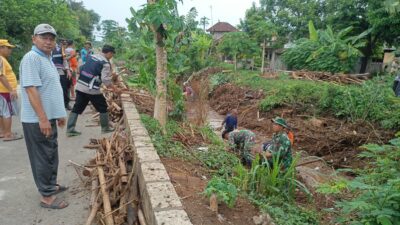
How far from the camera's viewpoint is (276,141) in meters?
4.88

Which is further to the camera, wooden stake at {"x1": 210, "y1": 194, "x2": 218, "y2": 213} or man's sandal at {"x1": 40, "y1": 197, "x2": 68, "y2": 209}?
man's sandal at {"x1": 40, "y1": 197, "x2": 68, "y2": 209}

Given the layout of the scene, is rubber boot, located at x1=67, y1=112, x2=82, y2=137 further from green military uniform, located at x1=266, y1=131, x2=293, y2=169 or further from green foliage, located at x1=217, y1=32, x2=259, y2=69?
green foliage, located at x1=217, y1=32, x2=259, y2=69

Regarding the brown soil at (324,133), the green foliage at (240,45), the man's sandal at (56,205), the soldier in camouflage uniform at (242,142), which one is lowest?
the brown soil at (324,133)

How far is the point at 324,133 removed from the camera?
8.72 meters

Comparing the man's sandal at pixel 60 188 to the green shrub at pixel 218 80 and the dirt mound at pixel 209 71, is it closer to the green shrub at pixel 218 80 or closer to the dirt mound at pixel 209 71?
the green shrub at pixel 218 80

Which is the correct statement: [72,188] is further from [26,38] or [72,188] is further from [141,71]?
[26,38]

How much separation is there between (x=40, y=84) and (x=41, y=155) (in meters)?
0.73

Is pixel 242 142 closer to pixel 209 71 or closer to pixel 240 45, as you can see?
pixel 209 71

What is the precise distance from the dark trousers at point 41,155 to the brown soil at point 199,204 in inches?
49.4

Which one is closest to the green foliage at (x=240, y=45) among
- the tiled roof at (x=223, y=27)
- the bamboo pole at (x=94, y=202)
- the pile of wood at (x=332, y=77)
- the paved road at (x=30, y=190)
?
the pile of wood at (x=332, y=77)

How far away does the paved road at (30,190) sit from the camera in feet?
10.0

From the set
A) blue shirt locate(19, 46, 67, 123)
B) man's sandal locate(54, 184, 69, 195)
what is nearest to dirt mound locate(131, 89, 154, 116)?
man's sandal locate(54, 184, 69, 195)

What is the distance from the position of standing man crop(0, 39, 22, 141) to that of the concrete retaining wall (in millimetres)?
2230

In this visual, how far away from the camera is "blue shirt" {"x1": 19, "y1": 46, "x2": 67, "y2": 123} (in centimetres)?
301
